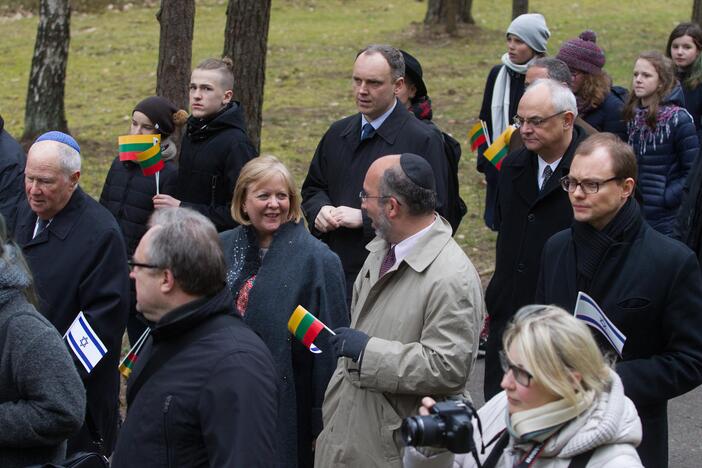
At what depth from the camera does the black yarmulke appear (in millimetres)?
4180

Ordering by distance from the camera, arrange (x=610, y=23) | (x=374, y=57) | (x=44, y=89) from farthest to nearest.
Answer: (x=610, y=23) → (x=44, y=89) → (x=374, y=57)

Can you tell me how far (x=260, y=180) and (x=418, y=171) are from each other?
905 millimetres

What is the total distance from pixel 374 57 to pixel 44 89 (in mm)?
8383

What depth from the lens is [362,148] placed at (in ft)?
19.1

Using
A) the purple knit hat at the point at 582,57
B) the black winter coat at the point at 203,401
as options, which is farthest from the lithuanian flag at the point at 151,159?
the black winter coat at the point at 203,401

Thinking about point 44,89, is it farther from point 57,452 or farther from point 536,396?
point 536,396

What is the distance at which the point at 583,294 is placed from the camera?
399 centimetres

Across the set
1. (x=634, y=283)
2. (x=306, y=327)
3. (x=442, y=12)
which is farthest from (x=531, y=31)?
(x=442, y=12)

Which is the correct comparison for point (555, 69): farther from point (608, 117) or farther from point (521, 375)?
point (521, 375)

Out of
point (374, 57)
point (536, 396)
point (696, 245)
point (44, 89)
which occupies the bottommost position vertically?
point (44, 89)

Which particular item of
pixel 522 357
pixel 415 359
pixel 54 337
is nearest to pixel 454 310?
pixel 415 359

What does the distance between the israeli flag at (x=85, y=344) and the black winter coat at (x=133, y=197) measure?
158cm

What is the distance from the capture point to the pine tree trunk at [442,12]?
22219 mm

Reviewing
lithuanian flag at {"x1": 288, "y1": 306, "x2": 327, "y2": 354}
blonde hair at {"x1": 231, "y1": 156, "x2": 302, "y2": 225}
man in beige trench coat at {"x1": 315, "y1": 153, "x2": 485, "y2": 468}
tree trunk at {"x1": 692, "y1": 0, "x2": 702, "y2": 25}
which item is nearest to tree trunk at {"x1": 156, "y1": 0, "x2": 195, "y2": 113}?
blonde hair at {"x1": 231, "y1": 156, "x2": 302, "y2": 225}
